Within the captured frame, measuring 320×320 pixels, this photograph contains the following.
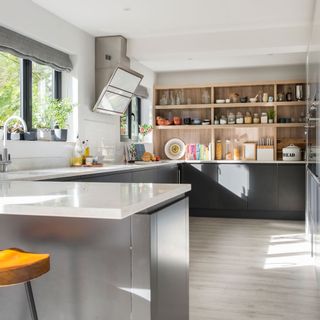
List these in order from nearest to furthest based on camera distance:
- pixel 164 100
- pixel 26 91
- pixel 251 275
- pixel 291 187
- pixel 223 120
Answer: pixel 251 275 < pixel 26 91 < pixel 291 187 < pixel 223 120 < pixel 164 100

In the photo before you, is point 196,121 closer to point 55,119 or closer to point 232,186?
point 232,186

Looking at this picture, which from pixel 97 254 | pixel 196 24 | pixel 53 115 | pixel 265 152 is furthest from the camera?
pixel 265 152

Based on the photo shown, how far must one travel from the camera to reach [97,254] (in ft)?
5.79

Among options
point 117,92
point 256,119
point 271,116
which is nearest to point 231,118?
point 256,119

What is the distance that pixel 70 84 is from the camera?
16.2 ft

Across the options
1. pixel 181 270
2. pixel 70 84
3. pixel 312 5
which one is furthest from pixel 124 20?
pixel 181 270

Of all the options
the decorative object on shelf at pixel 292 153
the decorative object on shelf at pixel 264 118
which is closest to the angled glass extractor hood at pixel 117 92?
the decorative object on shelf at pixel 264 118

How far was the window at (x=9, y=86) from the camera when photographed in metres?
4.02

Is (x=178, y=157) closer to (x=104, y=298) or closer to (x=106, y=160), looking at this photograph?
(x=106, y=160)

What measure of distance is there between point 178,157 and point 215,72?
1.51 m

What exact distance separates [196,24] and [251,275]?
2821 mm

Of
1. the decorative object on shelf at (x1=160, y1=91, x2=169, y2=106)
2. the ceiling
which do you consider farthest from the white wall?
the ceiling

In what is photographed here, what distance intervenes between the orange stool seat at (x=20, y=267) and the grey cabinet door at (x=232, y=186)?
5.19m

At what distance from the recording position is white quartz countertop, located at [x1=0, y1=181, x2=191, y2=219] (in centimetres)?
139
